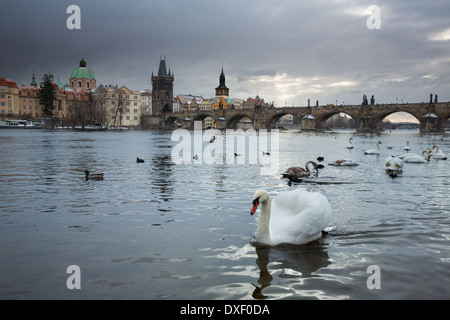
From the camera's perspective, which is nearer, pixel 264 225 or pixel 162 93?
pixel 264 225

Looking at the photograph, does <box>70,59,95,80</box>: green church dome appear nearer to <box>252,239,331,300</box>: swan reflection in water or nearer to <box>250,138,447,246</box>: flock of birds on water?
<box>250,138,447,246</box>: flock of birds on water

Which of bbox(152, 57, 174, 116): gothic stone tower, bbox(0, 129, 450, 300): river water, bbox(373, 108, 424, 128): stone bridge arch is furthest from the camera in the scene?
bbox(152, 57, 174, 116): gothic stone tower

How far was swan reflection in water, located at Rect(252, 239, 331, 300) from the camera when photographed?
427cm

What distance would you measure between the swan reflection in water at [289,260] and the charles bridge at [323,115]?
81.0m

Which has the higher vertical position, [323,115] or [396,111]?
[396,111]

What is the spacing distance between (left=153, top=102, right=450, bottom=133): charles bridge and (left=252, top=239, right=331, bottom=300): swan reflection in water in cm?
8099

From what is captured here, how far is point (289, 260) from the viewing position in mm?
4812

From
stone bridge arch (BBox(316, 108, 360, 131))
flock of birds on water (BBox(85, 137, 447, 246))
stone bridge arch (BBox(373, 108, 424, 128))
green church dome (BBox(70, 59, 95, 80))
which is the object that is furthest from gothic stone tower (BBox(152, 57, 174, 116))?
flock of birds on water (BBox(85, 137, 447, 246))

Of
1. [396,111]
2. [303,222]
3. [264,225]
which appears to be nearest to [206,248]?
[264,225]

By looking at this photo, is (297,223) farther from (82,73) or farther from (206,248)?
(82,73)

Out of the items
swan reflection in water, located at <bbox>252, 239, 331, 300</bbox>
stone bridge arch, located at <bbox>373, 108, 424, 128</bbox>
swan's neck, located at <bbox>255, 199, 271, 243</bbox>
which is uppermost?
stone bridge arch, located at <bbox>373, 108, 424, 128</bbox>

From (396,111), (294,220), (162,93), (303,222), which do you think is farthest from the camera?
(162,93)

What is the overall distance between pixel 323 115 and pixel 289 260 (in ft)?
304
